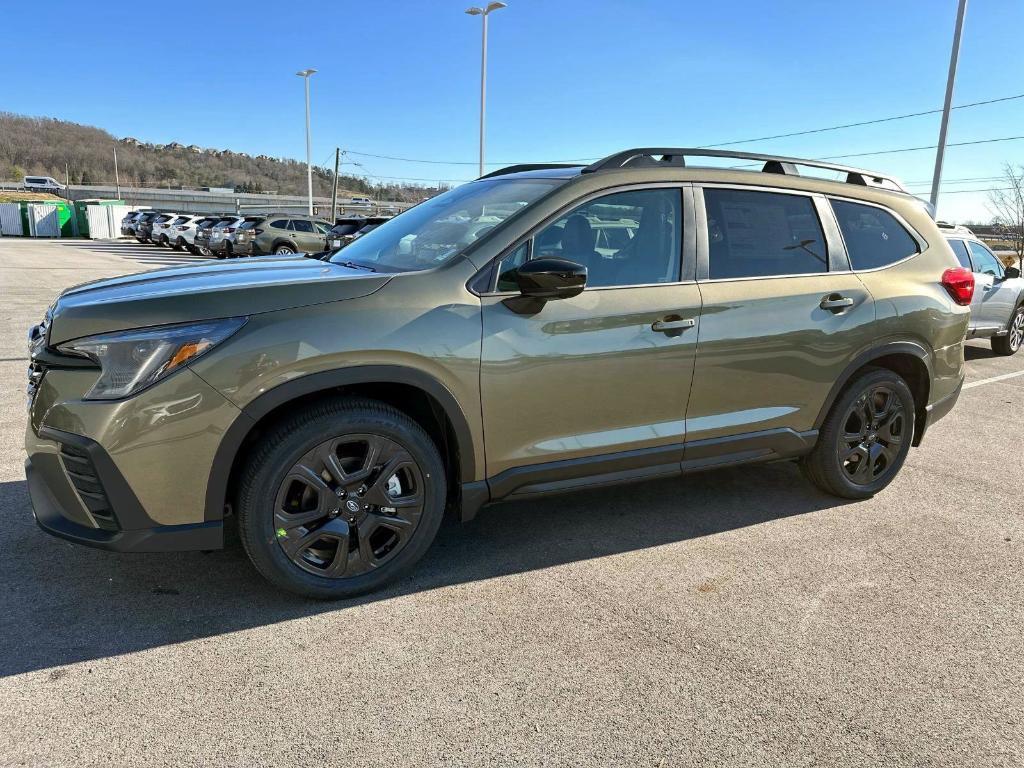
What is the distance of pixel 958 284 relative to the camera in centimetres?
448

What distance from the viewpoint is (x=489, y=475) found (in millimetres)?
3270

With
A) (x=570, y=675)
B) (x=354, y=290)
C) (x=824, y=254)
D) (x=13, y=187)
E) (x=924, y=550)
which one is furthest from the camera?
(x=13, y=187)

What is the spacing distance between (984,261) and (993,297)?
Result: 1.70 feet

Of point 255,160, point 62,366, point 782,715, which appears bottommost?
point 782,715

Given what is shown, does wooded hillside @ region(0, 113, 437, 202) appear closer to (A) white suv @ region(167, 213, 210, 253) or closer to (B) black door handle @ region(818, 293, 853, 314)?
(A) white suv @ region(167, 213, 210, 253)

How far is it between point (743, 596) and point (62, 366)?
9.41 ft

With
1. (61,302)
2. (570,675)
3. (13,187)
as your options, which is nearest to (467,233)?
(61,302)

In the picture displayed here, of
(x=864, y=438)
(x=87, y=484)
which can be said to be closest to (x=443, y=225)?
(x=87, y=484)

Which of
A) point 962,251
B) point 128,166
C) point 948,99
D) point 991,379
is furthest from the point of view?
point 128,166

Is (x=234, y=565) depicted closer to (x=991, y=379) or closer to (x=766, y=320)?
(x=766, y=320)

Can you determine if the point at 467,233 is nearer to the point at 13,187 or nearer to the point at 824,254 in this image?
the point at 824,254

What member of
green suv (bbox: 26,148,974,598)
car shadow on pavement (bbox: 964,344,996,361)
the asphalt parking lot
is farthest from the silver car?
the asphalt parking lot

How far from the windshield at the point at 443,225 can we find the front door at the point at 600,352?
0.28 metres

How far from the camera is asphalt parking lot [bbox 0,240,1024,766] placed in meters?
2.34
